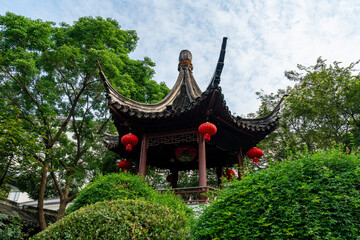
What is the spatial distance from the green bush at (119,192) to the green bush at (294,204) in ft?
6.82

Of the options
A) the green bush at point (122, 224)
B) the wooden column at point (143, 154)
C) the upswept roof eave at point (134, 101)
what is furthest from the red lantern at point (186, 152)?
the green bush at point (122, 224)

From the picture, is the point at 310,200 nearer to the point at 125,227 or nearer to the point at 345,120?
the point at 125,227

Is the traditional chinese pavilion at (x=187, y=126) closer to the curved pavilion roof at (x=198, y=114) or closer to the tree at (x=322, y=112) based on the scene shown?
the curved pavilion roof at (x=198, y=114)

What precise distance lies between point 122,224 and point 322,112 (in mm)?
12387

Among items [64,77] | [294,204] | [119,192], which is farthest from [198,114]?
[64,77]

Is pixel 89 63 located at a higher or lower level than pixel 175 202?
higher

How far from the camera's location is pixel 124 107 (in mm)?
7391

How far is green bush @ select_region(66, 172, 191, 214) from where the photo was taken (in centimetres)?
523

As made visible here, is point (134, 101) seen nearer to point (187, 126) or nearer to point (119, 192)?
point (187, 126)

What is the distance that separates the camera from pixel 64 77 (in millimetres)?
12297

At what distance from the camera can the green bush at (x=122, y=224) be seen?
337 cm

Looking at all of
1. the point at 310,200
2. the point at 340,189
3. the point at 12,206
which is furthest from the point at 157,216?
the point at 12,206

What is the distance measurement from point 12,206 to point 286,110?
14624 millimetres

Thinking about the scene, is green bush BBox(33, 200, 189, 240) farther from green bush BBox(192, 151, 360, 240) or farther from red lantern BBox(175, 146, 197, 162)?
red lantern BBox(175, 146, 197, 162)
